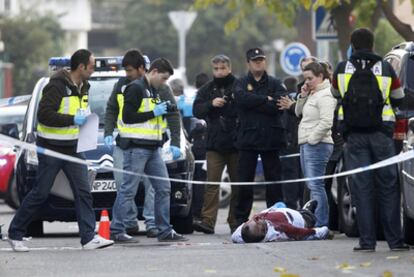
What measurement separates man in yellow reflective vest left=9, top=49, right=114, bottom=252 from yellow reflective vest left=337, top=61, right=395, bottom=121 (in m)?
2.34

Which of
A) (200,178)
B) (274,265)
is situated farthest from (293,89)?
(274,265)

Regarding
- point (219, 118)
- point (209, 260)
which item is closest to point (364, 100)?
point (209, 260)

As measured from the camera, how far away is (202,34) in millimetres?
84250

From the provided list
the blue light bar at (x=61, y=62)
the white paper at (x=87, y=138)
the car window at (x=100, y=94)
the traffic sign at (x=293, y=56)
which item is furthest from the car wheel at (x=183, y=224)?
the traffic sign at (x=293, y=56)

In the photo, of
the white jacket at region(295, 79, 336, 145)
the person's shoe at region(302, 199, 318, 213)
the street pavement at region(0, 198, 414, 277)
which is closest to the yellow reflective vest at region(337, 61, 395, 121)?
the street pavement at region(0, 198, 414, 277)

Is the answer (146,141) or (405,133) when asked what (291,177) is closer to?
(146,141)

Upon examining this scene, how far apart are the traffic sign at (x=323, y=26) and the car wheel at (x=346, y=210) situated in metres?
9.75

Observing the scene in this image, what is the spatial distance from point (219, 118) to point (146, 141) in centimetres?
208

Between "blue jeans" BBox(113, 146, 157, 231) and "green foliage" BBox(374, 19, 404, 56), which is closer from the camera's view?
"blue jeans" BBox(113, 146, 157, 231)

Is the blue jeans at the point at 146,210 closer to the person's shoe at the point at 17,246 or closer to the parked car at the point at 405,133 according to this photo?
the person's shoe at the point at 17,246

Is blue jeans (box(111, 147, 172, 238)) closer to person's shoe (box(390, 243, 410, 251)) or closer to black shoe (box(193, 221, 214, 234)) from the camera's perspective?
black shoe (box(193, 221, 214, 234))

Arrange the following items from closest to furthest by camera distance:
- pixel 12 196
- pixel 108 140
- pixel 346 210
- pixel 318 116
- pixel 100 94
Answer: pixel 108 140
pixel 318 116
pixel 346 210
pixel 100 94
pixel 12 196

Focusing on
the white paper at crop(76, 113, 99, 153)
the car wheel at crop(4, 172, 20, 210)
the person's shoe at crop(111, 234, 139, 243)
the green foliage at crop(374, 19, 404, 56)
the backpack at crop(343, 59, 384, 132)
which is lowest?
the car wheel at crop(4, 172, 20, 210)

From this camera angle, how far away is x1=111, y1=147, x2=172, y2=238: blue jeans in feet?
46.9
